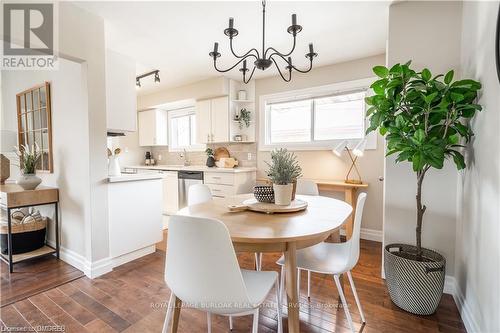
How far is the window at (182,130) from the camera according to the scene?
500 cm

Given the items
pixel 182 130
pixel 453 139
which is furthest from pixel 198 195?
pixel 182 130

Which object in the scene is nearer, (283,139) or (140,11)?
(140,11)

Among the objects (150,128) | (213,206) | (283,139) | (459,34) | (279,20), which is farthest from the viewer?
(150,128)

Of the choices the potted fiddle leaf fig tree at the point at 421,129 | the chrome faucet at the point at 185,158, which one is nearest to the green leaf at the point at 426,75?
the potted fiddle leaf fig tree at the point at 421,129

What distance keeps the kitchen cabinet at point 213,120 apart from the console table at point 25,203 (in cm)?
227

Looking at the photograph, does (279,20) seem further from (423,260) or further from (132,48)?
(423,260)

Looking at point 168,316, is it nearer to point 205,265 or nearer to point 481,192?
point 205,265

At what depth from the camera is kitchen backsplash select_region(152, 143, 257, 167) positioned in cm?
418

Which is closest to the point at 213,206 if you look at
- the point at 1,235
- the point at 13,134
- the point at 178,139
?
the point at 1,235

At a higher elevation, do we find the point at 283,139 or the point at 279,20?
the point at 279,20

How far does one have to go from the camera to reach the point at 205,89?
408cm

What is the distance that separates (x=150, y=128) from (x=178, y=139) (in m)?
0.63

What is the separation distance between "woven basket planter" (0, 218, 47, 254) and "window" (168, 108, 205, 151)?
2.80 m

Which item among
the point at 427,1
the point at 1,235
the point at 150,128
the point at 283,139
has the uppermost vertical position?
the point at 427,1
